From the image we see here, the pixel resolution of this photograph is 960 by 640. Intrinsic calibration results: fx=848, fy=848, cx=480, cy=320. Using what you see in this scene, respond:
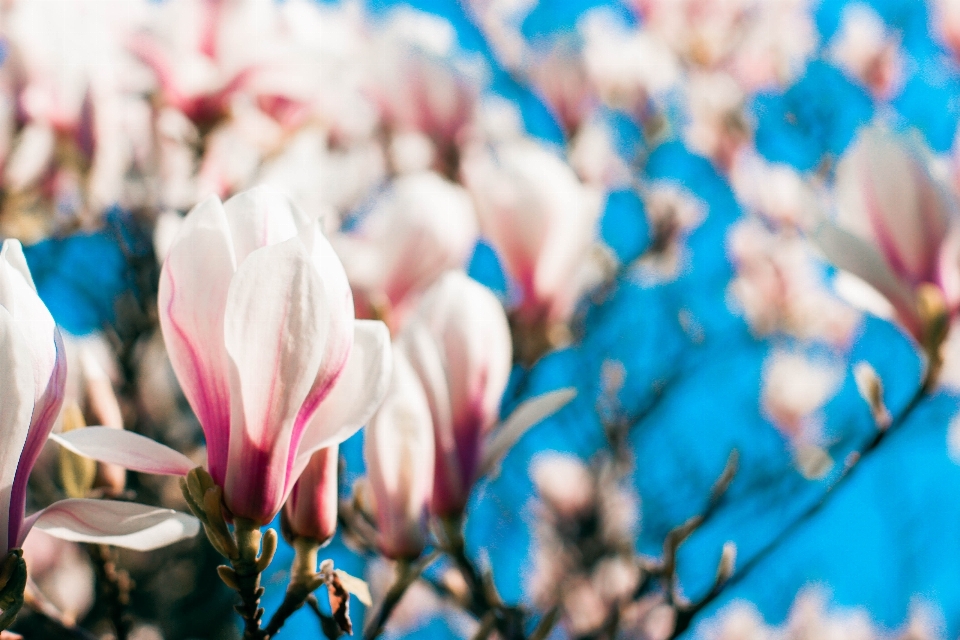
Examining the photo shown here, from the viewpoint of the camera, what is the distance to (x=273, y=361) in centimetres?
52

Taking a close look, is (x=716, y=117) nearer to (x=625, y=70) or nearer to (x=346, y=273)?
(x=625, y=70)

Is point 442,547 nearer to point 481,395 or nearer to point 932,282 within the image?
point 481,395

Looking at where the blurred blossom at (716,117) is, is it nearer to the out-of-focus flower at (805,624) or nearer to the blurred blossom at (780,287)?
the blurred blossom at (780,287)

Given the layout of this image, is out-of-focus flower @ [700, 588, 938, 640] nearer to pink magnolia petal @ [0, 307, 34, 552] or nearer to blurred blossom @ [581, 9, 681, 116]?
blurred blossom @ [581, 9, 681, 116]

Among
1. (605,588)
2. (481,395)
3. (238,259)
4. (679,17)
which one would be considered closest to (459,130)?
(481,395)

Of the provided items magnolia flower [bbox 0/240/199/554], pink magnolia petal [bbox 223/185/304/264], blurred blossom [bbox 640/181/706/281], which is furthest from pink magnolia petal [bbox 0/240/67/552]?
blurred blossom [bbox 640/181/706/281]

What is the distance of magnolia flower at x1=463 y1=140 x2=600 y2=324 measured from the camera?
1.13m

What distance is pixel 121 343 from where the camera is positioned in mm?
1355

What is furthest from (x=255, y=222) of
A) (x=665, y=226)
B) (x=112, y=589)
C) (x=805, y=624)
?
(x=805, y=624)

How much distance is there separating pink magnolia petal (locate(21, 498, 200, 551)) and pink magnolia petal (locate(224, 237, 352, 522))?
1.8 inches

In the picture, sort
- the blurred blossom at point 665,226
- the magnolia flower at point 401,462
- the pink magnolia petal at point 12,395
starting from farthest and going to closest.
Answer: the blurred blossom at point 665,226
the magnolia flower at point 401,462
the pink magnolia petal at point 12,395

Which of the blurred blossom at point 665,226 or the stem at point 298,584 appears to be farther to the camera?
the blurred blossom at point 665,226

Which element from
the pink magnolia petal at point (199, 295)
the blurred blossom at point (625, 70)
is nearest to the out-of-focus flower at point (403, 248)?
the pink magnolia petal at point (199, 295)

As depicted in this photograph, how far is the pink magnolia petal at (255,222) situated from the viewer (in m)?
0.53
